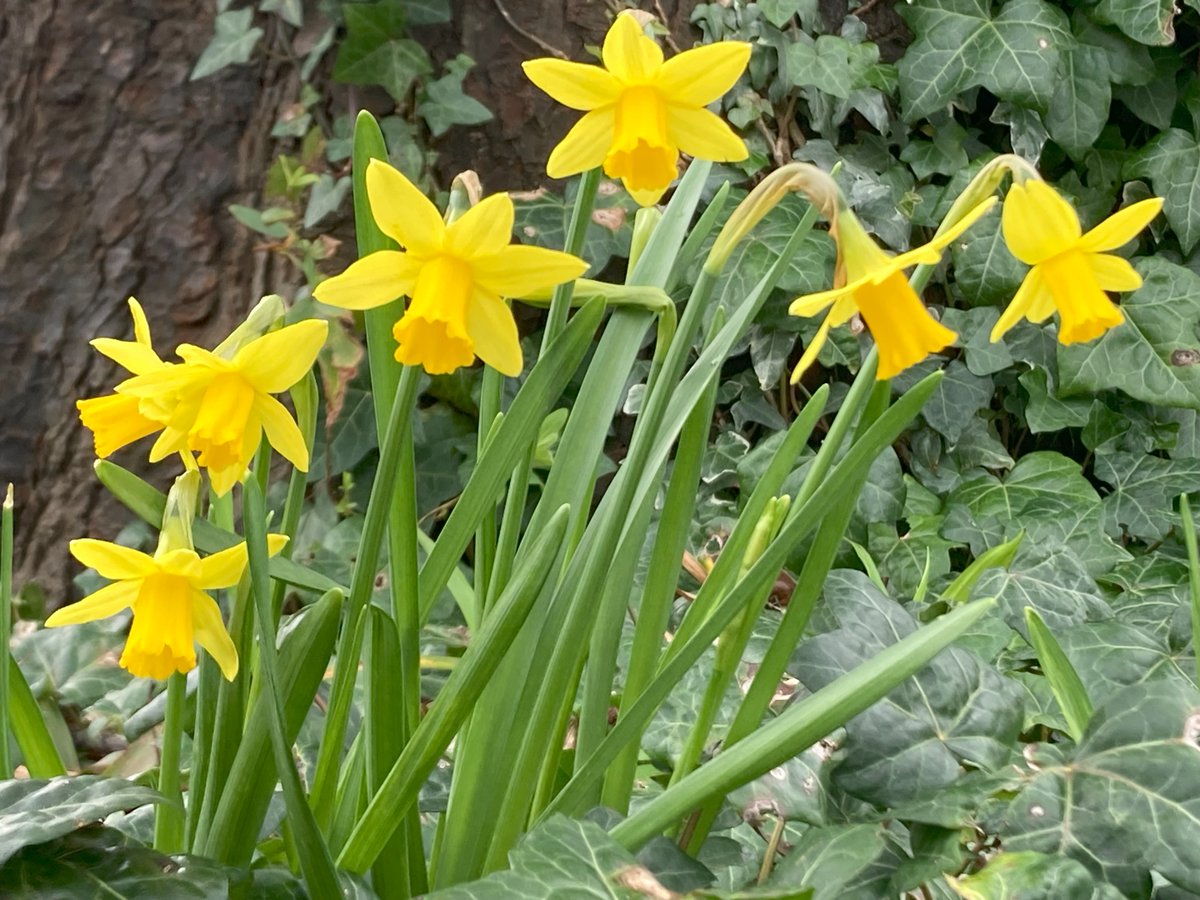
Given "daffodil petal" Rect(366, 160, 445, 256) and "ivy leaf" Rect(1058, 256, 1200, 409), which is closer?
"daffodil petal" Rect(366, 160, 445, 256)

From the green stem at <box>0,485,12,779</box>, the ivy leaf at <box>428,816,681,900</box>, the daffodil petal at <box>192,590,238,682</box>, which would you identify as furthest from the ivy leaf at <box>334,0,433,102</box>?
the ivy leaf at <box>428,816,681,900</box>

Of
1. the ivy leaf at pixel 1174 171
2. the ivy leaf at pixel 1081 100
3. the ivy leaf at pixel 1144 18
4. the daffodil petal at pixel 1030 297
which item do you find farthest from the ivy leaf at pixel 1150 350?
the daffodil petal at pixel 1030 297

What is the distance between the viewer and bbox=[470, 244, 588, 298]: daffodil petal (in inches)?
18.9

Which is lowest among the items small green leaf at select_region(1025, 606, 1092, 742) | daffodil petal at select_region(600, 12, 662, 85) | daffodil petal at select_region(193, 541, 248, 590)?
small green leaf at select_region(1025, 606, 1092, 742)

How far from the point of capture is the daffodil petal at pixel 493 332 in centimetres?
51

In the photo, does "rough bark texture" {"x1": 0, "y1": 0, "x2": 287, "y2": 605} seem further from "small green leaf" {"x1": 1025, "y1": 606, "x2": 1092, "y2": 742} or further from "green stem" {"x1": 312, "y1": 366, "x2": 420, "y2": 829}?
"small green leaf" {"x1": 1025, "y1": 606, "x2": 1092, "y2": 742}

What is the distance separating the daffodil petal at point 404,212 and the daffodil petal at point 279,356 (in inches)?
2.5

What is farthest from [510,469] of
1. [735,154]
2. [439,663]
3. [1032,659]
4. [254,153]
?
[254,153]

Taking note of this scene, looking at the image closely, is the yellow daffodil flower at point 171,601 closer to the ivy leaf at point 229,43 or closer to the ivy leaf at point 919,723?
the ivy leaf at point 919,723

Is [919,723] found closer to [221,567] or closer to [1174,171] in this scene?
[221,567]

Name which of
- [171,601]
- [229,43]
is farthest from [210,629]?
[229,43]

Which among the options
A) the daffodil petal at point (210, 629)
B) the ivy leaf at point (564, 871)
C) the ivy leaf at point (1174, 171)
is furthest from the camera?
the ivy leaf at point (1174, 171)

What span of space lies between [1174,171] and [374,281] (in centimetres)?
165

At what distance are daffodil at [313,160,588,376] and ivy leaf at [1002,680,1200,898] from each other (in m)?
0.37
